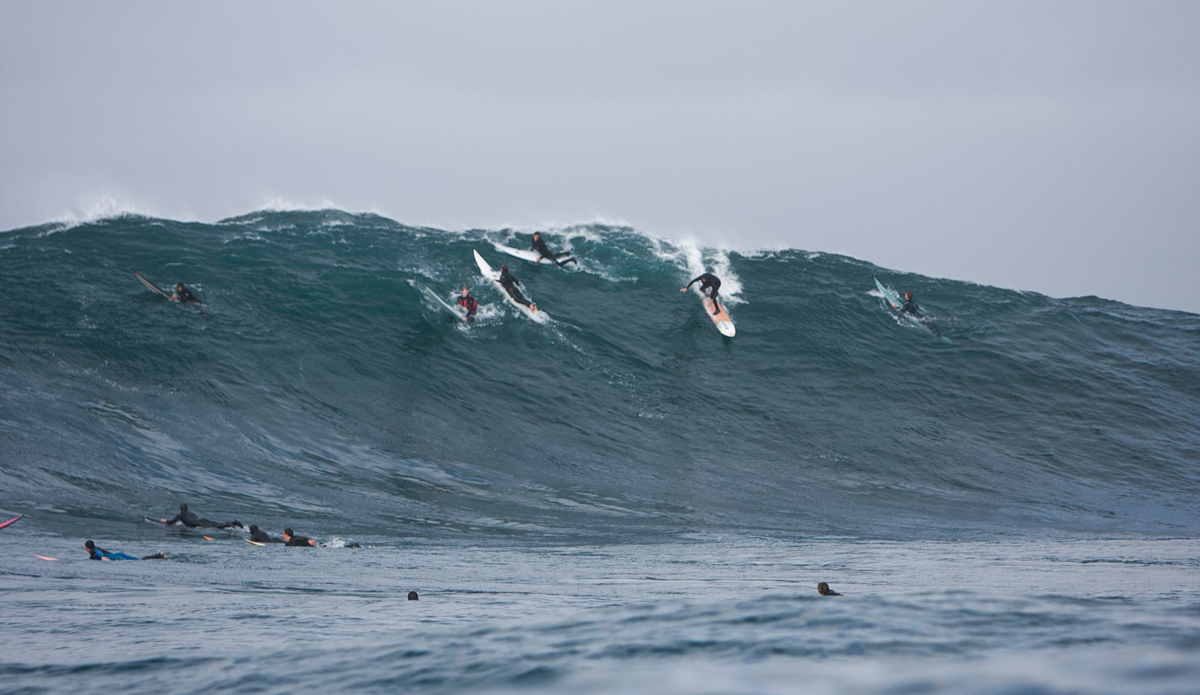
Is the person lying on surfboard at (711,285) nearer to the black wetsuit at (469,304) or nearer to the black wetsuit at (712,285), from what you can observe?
the black wetsuit at (712,285)

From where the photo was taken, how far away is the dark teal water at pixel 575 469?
3346 millimetres

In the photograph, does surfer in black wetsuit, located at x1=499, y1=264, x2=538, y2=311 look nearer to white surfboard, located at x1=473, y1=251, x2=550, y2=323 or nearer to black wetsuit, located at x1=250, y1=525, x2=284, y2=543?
white surfboard, located at x1=473, y1=251, x2=550, y2=323

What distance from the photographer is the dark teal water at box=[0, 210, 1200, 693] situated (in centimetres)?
335

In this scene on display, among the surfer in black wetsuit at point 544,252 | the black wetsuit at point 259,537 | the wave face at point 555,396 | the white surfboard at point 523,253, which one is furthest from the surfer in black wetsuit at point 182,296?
the black wetsuit at point 259,537

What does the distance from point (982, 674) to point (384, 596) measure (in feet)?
16.3

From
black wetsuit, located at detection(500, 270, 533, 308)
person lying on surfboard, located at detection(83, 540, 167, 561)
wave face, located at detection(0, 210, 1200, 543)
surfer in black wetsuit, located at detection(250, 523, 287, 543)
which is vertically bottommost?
person lying on surfboard, located at detection(83, 540, 167, 561)

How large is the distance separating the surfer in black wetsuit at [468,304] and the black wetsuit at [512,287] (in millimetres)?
1249

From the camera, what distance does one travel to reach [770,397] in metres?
20.1

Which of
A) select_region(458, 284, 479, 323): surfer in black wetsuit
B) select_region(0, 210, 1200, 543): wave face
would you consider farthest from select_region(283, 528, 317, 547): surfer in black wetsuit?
select_region(458, 284, 479, 323): surfer in black wetsuit

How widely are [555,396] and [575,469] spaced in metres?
3.52

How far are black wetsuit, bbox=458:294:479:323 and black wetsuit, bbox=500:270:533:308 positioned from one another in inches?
49.7

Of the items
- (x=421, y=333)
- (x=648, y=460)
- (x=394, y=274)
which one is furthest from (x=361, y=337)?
(x=648, y=460)

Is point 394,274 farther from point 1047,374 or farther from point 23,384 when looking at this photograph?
point 1047,374

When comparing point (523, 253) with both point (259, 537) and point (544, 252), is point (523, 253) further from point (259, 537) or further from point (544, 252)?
point (259, 537)
